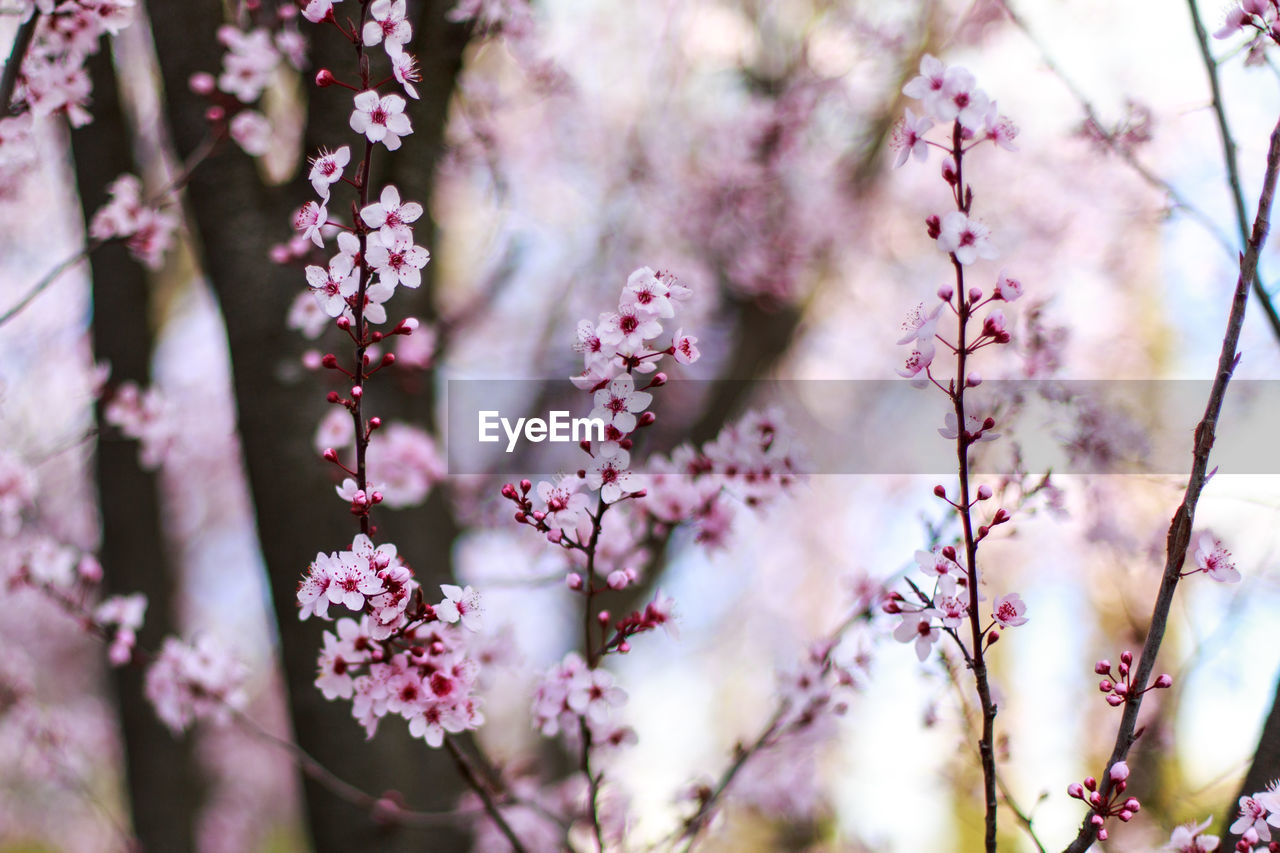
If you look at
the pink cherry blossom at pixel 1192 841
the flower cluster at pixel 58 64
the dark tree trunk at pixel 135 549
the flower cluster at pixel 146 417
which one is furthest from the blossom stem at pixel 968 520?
the dark tree trunk at pixel 135 549

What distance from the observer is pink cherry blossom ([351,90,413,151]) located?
1.32 meters

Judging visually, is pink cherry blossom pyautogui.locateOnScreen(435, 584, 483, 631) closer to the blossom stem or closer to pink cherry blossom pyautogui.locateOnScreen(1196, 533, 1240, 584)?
the blossom stem

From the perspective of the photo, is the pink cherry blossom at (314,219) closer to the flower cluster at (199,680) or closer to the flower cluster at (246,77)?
the flower cluster at (246,77)

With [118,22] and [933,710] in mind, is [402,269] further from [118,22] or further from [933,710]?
[933,710]

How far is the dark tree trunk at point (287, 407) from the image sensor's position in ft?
8.17

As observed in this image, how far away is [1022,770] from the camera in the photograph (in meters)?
6.31

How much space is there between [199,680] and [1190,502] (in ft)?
7.95

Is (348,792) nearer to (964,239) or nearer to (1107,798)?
(1107,798)

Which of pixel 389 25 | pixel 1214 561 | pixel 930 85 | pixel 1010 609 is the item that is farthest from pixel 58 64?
pixel 1214 561

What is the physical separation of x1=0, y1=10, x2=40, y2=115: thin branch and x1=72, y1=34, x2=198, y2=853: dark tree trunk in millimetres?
2208

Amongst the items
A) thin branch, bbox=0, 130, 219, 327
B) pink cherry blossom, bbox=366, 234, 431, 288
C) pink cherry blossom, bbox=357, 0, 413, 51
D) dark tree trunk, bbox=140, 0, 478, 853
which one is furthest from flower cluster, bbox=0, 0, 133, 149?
pink cherry blossom, bbox=366, 234, 431, 288

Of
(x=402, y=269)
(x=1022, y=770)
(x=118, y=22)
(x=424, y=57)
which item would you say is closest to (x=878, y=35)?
(x=424, y=57)

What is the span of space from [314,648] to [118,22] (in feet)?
5.37

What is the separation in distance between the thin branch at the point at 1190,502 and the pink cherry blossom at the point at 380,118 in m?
1.22
